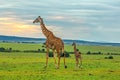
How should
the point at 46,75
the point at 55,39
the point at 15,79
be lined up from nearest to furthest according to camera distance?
the point at 15,79 < the point at 46,75 < the point at 55,39

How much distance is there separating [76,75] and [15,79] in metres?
4.64

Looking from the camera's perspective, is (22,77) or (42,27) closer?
(22,77)

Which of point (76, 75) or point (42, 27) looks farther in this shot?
point (42, 27)

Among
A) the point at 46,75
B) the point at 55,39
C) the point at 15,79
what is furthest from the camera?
the point at 55,39

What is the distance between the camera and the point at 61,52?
3150 cm

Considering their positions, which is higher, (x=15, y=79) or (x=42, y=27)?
(x=42, y=27)

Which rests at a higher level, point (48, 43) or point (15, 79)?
point (48, 43)

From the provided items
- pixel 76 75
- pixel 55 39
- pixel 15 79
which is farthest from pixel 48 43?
pixel 15 79

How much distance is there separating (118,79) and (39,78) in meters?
5.39

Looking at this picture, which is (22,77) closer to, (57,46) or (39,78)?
(39,78)

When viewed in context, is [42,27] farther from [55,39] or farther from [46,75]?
[46,75]

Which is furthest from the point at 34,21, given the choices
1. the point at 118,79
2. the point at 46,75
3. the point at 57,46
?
the point at 118,79

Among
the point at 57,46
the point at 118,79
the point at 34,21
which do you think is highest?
the point at 34,21

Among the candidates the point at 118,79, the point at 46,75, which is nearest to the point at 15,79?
the point at 46,75
